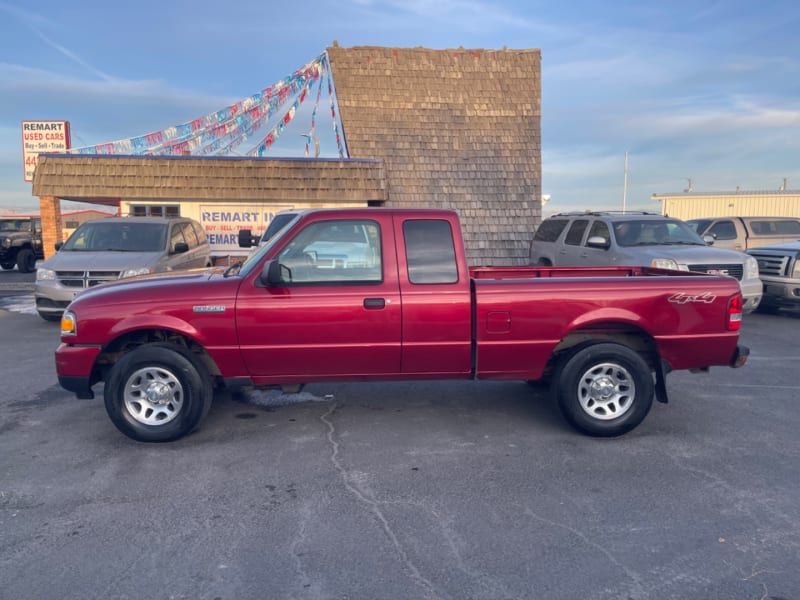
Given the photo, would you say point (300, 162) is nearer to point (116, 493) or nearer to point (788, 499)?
point (116, 493)

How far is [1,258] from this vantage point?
20.4 m

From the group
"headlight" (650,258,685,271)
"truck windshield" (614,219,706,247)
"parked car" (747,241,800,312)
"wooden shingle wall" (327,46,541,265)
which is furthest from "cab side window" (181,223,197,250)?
"parked car" (747,241,800,312)

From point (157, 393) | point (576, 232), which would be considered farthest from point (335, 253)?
point (576, 232)

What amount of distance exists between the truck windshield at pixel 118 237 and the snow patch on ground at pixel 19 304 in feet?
7.62

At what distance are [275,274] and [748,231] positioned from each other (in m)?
13.9

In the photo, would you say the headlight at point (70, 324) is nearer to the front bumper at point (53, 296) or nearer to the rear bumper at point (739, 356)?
the front bumper at point (53, 296)

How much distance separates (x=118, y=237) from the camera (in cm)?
1077

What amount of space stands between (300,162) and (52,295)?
22.9 ft

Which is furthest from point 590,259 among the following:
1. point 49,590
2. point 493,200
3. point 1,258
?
point 1,258

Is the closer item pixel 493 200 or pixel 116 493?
pixel 116 493

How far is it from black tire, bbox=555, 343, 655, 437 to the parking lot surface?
17cm

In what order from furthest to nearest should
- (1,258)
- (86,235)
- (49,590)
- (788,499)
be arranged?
1. (1,258)
2. (86,235)
3. (788,499)
4. (49,590)

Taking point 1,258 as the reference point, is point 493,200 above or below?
above

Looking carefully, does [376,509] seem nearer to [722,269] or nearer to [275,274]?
[275,274]
